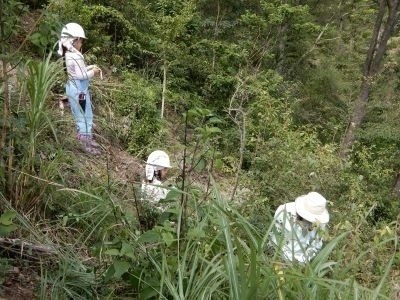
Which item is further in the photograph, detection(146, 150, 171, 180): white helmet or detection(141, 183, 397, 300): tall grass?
detection(146, 150, 171, 180): white helmet

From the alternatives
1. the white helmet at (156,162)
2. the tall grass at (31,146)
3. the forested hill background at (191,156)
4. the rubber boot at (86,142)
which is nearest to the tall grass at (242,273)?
the forested hill background at (191,156)

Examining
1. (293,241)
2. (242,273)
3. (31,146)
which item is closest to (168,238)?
(242,273)

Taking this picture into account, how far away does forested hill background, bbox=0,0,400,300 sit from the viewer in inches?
92.0

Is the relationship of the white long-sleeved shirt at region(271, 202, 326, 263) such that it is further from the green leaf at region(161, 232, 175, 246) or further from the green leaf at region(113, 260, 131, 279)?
the green leaf at region(113, 260, 131, 279)

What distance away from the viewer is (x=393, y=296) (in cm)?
253

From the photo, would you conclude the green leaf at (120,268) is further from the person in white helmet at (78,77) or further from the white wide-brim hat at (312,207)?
the white wide-brim hat at (312,207)

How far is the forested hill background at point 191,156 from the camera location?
2336 millimetres

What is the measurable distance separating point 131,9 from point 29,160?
8005 millimetres

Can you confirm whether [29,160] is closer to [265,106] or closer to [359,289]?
[359,289]

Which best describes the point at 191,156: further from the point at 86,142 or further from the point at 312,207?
the point at 312,207

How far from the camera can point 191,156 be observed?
13.3ft

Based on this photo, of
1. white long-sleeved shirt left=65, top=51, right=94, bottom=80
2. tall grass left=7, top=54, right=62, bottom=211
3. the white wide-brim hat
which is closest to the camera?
tall grass left=7, top=54, right=62, bottom=211

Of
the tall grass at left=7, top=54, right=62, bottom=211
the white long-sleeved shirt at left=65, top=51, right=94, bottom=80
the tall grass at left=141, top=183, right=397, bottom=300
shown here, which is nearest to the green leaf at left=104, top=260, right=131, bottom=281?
the tall grass at left=141, top=183, right=397, bottom=300

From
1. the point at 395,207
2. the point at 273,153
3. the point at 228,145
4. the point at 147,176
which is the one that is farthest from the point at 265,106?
the point at 147,176
